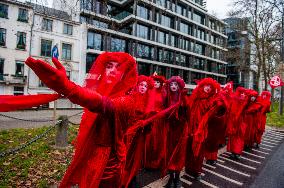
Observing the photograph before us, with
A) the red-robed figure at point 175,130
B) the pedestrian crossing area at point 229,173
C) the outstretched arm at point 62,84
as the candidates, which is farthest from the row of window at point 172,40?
the outstretched arm at point 62,84

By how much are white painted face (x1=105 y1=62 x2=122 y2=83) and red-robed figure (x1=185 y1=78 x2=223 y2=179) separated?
328 centimetres

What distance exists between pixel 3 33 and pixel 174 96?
2882 cm

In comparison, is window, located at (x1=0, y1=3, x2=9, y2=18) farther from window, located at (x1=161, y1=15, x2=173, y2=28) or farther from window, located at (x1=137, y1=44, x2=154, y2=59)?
window, located at (x1=161, y1=15, x2=173, y2=28)

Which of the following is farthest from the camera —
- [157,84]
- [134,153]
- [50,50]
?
[50,50]

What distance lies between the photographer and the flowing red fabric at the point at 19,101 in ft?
5.13

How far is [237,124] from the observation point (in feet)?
26.2

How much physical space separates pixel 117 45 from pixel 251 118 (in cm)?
3052

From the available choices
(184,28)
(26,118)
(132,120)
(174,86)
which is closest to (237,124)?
(174,86)

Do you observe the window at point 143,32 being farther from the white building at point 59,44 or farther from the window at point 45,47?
the window at point 45,47

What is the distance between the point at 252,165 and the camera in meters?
7.32

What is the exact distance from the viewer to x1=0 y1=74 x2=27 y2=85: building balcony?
1117 inches

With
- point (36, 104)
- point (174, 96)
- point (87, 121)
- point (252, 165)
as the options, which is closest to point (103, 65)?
point (87, 121)

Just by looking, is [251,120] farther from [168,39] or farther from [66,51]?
[168,39]

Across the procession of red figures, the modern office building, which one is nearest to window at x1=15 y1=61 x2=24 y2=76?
the modern office building
